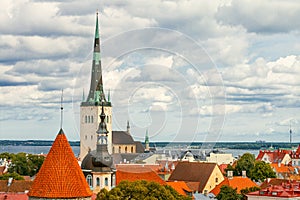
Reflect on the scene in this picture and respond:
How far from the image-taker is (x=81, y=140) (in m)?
95.6

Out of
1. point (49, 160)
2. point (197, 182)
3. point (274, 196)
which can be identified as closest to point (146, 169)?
point (197, 182)

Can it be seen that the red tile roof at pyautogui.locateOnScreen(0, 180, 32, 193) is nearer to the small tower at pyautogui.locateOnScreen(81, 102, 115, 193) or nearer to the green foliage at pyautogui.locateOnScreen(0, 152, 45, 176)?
the small tower at pyautogui.locateOnScreen(81, 102, 115, 193)

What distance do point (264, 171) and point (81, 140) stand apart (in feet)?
85.8

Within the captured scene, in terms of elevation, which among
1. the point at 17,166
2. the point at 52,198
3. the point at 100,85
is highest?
the point at 100,85

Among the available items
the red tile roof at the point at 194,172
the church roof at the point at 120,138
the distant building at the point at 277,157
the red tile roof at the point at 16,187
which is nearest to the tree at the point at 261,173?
the red tile roof at the point at 194,172

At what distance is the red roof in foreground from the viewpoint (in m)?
34.7

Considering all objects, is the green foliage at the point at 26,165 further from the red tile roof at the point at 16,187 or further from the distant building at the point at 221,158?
the distant building at the point at 221,158

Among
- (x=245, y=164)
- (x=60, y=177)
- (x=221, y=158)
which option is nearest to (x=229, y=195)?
(x=245, y=164)

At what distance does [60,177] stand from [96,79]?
50.9 m

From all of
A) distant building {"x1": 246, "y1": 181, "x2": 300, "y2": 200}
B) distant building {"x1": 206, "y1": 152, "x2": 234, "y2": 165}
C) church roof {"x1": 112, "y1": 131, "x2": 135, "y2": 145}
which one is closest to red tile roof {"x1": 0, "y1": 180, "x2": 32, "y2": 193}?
distant building {"x1": 246, "y1": 181, "x2": 300, "y2": 200}

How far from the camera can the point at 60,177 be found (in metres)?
35.1

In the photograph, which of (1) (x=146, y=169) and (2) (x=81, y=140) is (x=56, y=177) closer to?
(1) (x=146, y=169)

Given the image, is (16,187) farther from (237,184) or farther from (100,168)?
(237,184)

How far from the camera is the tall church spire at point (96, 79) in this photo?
279 ft
